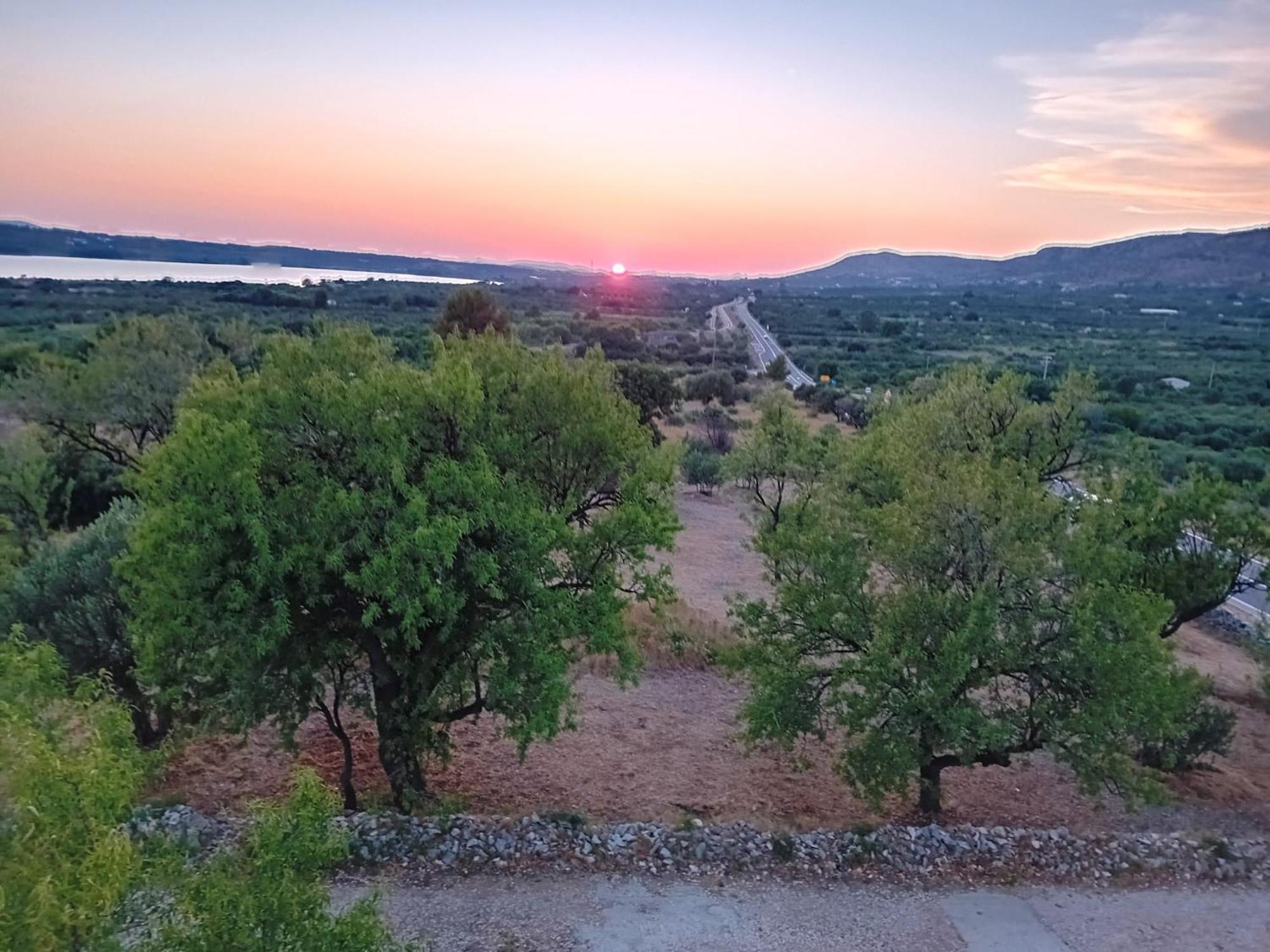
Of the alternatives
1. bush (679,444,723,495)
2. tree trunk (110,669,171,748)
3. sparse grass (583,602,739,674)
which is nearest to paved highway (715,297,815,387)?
bush (679,444,723,495)

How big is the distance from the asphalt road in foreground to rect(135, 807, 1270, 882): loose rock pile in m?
0.30

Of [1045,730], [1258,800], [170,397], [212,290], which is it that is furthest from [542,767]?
[212,290]

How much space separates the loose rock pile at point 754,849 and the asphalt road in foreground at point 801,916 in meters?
0.30

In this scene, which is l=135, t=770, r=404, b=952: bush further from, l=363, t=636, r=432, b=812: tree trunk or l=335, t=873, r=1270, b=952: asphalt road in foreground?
l=363, t=636, r=432, b=812: tree trunk

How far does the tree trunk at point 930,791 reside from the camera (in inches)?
532

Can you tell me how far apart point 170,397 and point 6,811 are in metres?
26.0

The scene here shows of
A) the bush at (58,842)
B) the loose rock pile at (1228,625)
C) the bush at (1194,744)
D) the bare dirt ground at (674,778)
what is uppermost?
the bush at (58,842)

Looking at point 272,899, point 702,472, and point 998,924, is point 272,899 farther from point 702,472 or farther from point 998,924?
point 702,472

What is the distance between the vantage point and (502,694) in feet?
37.3

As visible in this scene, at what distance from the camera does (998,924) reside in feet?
36.0

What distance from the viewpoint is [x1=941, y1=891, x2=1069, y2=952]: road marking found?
10.5m

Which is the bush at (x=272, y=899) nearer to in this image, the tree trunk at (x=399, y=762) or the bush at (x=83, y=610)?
the tree trunk at (x=399, y=762)

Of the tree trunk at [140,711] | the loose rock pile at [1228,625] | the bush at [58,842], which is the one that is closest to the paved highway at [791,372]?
the loose rock pile at [1228,625]

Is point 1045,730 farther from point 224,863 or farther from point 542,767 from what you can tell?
point 224,863
